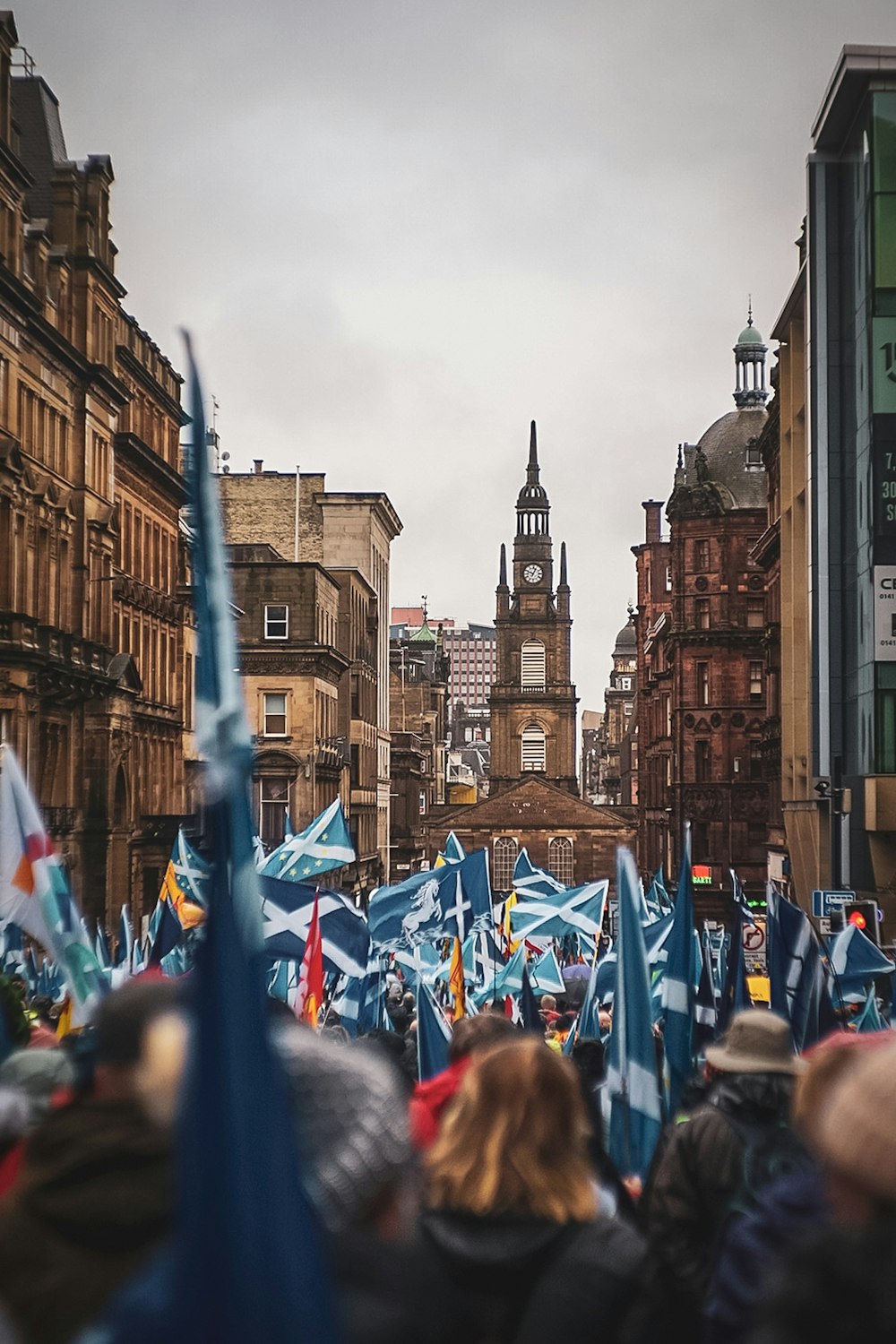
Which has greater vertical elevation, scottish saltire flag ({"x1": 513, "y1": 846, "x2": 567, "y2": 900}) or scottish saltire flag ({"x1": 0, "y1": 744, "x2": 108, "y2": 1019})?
scottish saltire flag ({"x1": 0, "y1": 744, "x2": 108, "y2": 1019})

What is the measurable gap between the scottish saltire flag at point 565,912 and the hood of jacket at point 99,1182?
2068cm

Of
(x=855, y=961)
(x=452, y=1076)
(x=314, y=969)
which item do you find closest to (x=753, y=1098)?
(x=452, y=1076)

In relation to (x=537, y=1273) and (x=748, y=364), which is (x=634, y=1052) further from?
(x=748, y=364)

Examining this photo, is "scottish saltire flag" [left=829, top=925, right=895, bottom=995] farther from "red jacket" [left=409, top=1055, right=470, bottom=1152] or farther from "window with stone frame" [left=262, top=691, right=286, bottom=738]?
"window with stone frame" [left=262, top=691, right=286, bottom=738]

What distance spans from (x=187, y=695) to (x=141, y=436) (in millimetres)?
10461

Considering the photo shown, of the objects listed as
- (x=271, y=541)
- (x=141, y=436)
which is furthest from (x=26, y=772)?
(x=271, y=541)

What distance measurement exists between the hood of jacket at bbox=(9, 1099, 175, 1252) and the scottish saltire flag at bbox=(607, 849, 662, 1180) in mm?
4998

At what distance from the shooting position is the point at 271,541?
85.1 meters

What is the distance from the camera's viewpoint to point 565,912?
24.6m

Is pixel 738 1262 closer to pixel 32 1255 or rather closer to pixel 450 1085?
pixel 32 1255

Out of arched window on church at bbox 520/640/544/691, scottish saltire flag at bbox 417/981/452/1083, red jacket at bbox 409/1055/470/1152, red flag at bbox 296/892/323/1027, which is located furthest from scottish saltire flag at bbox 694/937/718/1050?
arched window on church at bbox 520/640/544/691

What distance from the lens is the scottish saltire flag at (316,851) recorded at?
2373 centimetres

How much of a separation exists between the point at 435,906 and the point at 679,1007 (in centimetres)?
1428

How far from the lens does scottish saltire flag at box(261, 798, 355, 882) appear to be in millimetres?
23734
